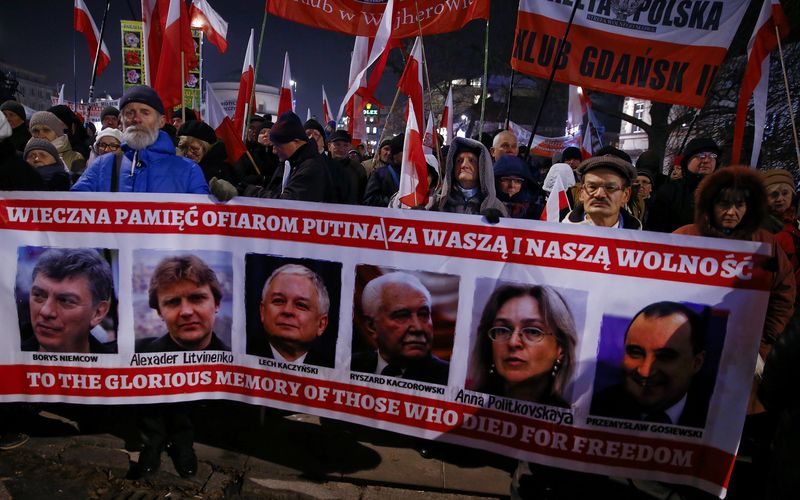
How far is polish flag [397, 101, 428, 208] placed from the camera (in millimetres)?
3723

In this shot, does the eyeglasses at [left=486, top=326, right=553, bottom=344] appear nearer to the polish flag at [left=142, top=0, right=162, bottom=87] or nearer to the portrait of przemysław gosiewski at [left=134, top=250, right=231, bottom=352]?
the portrait of przemysław gosiewski at [left=134, top=250, right=231, bottom=352]

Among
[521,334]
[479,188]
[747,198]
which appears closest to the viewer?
[521,334]

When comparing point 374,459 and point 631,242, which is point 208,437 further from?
point 631,242

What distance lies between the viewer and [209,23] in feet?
29.2

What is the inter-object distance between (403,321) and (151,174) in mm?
Result: 1771

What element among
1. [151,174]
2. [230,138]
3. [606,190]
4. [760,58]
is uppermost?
[760,58]

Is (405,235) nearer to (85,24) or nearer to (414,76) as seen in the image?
(414,76)

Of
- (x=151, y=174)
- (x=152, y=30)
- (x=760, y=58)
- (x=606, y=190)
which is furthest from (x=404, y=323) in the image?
(x=152, y=30)

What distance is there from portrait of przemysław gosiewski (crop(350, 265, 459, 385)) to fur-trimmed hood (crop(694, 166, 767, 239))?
146 centimetres

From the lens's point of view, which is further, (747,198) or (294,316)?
(294,316)

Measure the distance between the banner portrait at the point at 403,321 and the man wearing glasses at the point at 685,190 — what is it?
8.45ft

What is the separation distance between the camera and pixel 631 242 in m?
2.37

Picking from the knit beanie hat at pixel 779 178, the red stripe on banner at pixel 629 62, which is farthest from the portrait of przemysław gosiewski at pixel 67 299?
the knit beanie hat at pixel 779 178

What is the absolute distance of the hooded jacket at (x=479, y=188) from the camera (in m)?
3.49
